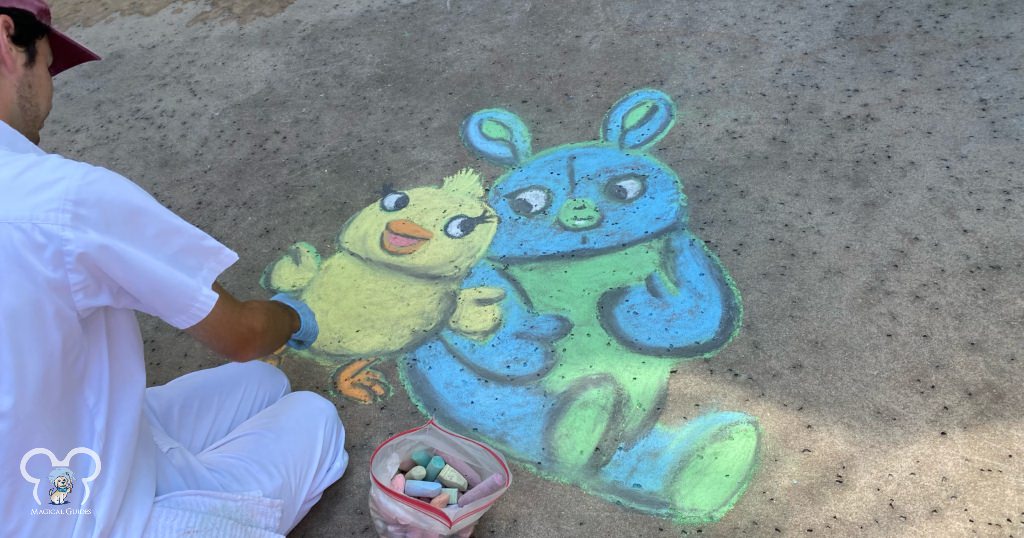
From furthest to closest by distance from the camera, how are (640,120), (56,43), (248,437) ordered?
(640,120), (248,437), (56,43)

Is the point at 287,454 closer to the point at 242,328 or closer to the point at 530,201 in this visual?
the point at 242,328

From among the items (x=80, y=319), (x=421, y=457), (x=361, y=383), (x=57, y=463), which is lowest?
(x=361, y=383)

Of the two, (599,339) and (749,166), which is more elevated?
(749,166)

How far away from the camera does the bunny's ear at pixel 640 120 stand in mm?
3396

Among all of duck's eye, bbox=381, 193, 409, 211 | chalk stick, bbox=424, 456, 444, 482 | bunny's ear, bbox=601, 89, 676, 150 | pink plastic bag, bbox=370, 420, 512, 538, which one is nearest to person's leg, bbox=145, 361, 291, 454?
pink plastic bag, bbox=370, 420, 512, 538

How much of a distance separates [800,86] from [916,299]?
1289 millimetres

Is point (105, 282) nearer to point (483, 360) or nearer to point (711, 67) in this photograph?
point (483, 360)

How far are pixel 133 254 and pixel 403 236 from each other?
1.55 m

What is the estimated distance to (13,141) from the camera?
5.61 ft

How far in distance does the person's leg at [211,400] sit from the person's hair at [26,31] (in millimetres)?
932

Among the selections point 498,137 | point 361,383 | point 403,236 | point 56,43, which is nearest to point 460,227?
point 403,236

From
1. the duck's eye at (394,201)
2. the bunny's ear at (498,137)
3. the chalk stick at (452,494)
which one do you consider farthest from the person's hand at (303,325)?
the bunny's ear at (498,137)

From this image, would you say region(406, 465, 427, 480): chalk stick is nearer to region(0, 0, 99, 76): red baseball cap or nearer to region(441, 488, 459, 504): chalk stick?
region(441, 488, 459, 504): chalk stick

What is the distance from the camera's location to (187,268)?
5.79 ft
